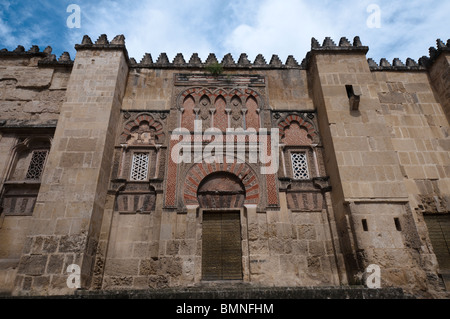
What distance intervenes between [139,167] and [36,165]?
2.20 meters

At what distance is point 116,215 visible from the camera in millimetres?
5574

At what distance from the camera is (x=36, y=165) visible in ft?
19.7

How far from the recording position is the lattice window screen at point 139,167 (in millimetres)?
5941

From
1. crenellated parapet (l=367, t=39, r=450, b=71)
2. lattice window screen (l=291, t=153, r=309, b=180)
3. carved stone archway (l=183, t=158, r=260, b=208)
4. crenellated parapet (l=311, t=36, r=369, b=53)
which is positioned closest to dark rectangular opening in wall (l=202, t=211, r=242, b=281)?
carved stone archway (l=183, t=158, r=260, b=208)

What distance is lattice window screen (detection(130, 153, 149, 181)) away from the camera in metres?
5.94

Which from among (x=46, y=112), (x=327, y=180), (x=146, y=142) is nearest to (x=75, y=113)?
(x=46, y=112)

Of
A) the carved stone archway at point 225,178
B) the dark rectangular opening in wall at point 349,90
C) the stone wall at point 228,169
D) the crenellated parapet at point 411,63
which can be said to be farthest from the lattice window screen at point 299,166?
the crenellated parapet at point 411,63

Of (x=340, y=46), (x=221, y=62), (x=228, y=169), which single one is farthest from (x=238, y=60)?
(x=228, y=169)

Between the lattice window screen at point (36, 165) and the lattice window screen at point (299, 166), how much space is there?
5426mm

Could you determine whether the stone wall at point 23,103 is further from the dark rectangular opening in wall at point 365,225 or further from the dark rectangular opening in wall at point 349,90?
the dark rectangular opening in wall at point 349,90

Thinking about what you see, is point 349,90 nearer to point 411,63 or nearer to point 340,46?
point 340,46

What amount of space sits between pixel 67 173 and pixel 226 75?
421cm
